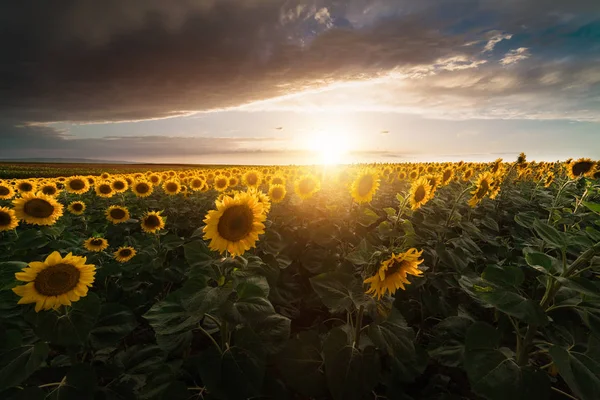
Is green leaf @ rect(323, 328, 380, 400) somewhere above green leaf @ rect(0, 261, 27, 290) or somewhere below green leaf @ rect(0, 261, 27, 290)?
below

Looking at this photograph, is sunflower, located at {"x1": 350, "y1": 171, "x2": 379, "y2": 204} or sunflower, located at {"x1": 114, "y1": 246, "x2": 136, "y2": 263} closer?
sunflower, located at {"x1": 114, "y1": 246, "x2": 136, "y2": 263}

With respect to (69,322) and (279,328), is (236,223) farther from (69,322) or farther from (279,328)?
(69,322)

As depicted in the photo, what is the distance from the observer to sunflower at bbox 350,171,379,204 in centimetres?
607

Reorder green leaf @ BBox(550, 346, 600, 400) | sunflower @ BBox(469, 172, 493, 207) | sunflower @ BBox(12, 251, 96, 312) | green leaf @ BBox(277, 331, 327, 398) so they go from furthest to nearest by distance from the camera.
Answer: sunflower @ BBox(469, 172, 493, 207) < green leaf @ BBox(277, 331, 327, 398) < sunflower @ BBox(12, 251, 96, 312) < green leaf @ BBox(550, 346, 600, 400)

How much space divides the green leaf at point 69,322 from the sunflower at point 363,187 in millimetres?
4626

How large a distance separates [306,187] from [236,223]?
459cm

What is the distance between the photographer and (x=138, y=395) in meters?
2.48

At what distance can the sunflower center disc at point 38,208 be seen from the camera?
5578 mm

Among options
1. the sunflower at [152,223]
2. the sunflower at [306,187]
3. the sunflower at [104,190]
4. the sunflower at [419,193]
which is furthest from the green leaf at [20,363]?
the sunflower at [104,190]

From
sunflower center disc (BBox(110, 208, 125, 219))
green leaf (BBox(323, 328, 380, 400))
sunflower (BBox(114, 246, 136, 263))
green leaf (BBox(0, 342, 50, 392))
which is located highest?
sunflower center disc (BBox(110, 208, 125, 219))

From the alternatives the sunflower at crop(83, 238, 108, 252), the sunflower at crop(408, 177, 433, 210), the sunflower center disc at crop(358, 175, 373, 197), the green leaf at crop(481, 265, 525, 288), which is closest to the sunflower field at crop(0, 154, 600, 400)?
the green leaf at crop(481, 265, 525, 288)

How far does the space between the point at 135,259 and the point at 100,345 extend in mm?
1994

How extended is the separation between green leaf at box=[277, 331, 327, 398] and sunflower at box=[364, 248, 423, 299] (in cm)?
83

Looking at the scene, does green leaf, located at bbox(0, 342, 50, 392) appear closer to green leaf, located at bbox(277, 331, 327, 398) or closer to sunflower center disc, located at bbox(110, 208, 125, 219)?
green leaf, located at bbox(277, 331, 327, 398)
